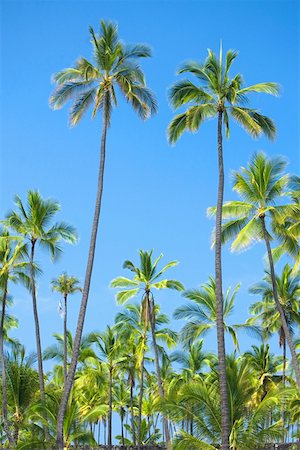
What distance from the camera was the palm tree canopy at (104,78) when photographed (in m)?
29.5

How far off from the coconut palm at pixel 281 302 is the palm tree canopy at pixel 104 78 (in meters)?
17.3

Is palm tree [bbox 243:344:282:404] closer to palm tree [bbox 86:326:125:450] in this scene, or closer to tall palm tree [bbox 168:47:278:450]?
palm tree [bbox 86:326:125:450]

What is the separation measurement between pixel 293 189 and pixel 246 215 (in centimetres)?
265

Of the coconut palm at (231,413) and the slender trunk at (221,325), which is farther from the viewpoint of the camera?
the coconut palm at (231,413)

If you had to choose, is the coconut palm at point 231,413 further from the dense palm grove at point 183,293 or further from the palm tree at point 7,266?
the palm tree at point 7,266

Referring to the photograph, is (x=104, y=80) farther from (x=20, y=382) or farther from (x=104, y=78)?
(x=20, y=382)

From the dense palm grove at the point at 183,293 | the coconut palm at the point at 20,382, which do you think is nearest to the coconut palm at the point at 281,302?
the dense palm grove at the point at 183,293

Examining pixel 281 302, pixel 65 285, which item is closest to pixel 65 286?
pixel 65 285

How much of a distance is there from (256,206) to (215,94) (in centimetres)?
705

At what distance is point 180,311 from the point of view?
38.0 meters

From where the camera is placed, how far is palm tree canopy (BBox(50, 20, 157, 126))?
29547 mm

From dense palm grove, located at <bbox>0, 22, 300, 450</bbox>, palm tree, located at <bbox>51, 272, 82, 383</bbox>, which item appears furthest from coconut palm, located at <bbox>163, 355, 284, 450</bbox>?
palm tree, located at <bbox>51, 272, 82, 383</bbox>

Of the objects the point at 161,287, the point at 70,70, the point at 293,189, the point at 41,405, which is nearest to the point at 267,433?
the point at 41,405

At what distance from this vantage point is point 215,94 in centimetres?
2870
